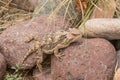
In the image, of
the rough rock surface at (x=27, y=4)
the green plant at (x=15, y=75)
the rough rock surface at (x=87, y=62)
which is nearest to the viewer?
the rough rock surface at (x=87, y=62)

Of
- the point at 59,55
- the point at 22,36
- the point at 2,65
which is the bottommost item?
the point at 2,65

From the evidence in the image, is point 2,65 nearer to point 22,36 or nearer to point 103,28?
point 22,36

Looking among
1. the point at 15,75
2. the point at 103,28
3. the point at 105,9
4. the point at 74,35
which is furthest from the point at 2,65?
the point at 105,9

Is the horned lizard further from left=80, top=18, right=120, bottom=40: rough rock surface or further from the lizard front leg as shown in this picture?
left=80, top=18, right=120, bottom=40: rough rock surface

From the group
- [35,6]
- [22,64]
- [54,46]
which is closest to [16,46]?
[22,64]

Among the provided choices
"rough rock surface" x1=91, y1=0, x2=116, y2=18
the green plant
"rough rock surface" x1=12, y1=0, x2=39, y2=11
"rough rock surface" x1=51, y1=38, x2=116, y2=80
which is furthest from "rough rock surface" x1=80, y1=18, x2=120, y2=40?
"rough rock surface" x1=12, y1=0, x2=39, y2=11

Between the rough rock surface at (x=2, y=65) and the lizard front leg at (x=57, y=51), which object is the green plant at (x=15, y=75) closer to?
the rough rock surface at (x=2, y=65)

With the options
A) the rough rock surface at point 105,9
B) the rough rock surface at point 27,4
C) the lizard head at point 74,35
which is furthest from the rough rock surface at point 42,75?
the rough rock surface at point 27,4
